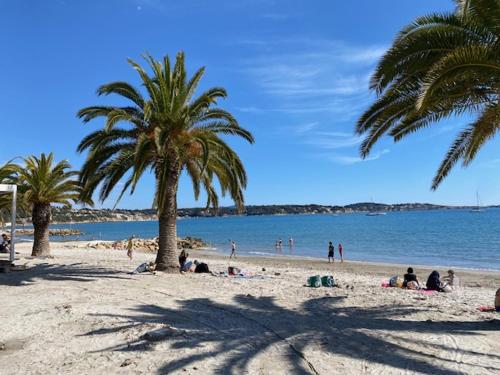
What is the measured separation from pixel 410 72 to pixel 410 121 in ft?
6.60

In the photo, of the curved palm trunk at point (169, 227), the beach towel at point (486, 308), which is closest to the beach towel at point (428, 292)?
the beach towel at point (486, 308)

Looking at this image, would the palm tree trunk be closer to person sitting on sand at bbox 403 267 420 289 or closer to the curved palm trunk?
the curved palm trunk

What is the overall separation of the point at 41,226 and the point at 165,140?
38.8 feet

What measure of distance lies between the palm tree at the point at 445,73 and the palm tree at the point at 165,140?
633cm

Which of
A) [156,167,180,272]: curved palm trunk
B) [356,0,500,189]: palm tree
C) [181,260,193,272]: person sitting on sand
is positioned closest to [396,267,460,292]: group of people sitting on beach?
[356,0,500,189]: palm tree

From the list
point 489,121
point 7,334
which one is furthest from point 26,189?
point 489,121

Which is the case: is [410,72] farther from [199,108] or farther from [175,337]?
[199,108]

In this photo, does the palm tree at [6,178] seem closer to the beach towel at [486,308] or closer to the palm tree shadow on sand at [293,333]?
the palm tree shadow on sand at [293,333]

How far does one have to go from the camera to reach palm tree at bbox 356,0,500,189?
7.39m

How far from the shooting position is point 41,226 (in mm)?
22000

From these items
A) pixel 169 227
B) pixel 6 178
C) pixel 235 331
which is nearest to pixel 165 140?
pixel 169 227

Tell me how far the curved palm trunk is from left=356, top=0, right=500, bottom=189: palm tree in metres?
7.76

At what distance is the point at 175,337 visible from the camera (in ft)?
23.5

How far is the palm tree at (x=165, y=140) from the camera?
48.0 feet
